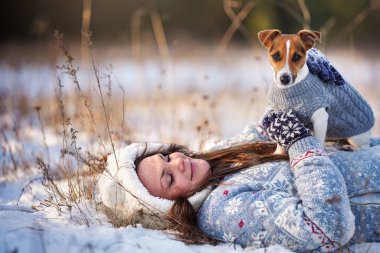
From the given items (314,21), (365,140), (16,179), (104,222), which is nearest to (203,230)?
(104,222)

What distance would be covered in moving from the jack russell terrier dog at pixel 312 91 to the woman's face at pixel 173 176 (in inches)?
21.3

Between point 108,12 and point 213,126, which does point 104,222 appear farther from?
point 108,12

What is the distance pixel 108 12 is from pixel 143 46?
446 cm

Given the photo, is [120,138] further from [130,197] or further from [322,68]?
[322,68]

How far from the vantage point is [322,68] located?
3078mm

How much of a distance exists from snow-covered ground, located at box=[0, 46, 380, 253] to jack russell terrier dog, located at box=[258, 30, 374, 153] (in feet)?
2.73

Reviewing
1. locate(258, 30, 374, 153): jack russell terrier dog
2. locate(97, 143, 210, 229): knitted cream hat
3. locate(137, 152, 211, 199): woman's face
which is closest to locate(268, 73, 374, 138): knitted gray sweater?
locate(258, 30, 374, 153): jack russell terrier dog

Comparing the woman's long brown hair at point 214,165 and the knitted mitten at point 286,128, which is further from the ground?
the knitted mitten at point 286,128

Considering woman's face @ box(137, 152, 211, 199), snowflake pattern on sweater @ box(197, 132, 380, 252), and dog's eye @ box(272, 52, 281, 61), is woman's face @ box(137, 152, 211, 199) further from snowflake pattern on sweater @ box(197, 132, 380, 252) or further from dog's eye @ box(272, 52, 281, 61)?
dog's eye @ box(272, 52, 281, 61)

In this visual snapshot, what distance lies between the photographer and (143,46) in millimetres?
12102

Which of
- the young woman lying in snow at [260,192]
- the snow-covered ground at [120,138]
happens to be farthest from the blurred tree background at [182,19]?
the young woman lying in snow at [260,192]

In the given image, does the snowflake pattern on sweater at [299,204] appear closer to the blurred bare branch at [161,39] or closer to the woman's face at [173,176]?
the woman's face at [173,176]

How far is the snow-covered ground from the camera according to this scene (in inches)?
96.6

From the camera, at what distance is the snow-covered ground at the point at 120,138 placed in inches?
96.6
